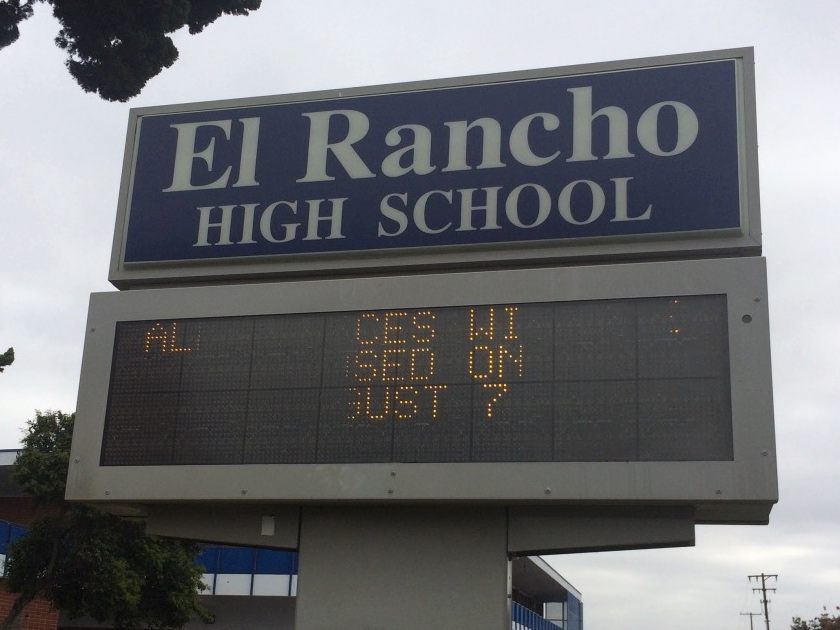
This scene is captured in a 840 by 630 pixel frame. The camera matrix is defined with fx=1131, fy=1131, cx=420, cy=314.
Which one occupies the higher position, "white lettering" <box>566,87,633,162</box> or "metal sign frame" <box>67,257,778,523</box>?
"white lettering" <box>566,87,633,162</box>

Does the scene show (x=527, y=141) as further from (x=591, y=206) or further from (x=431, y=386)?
(x=431, y=386)

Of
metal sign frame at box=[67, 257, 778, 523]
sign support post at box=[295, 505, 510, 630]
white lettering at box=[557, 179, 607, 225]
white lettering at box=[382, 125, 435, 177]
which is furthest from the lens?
white lettering at box=[382, 125, 435, 177]

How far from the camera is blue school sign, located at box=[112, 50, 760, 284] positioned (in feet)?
34.5

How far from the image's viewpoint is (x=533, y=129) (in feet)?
36.6

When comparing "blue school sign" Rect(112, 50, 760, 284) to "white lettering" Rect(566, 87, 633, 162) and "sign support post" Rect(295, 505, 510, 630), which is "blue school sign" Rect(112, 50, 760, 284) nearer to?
"white lettering" Rect(566, 87, 633, 162)

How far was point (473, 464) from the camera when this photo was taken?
9.42 m

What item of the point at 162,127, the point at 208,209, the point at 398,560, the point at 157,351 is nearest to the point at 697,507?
the point at 398,560

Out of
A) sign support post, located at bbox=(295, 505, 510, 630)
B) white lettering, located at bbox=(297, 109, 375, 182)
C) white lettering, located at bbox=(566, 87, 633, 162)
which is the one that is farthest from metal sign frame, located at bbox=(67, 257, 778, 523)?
white lettering, located at bbox=(297, 109, 375, 182)

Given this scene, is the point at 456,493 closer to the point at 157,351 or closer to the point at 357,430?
the point at 357,430

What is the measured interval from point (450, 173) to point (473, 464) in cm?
319

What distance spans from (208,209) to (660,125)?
15.3ft

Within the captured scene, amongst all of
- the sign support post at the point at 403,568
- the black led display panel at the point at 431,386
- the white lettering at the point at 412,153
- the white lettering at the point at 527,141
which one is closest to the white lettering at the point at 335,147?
the white lettering at the point at 412,153

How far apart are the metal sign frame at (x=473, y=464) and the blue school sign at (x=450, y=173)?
1.00 m

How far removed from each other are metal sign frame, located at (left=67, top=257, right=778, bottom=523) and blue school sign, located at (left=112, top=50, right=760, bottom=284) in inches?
39.5
